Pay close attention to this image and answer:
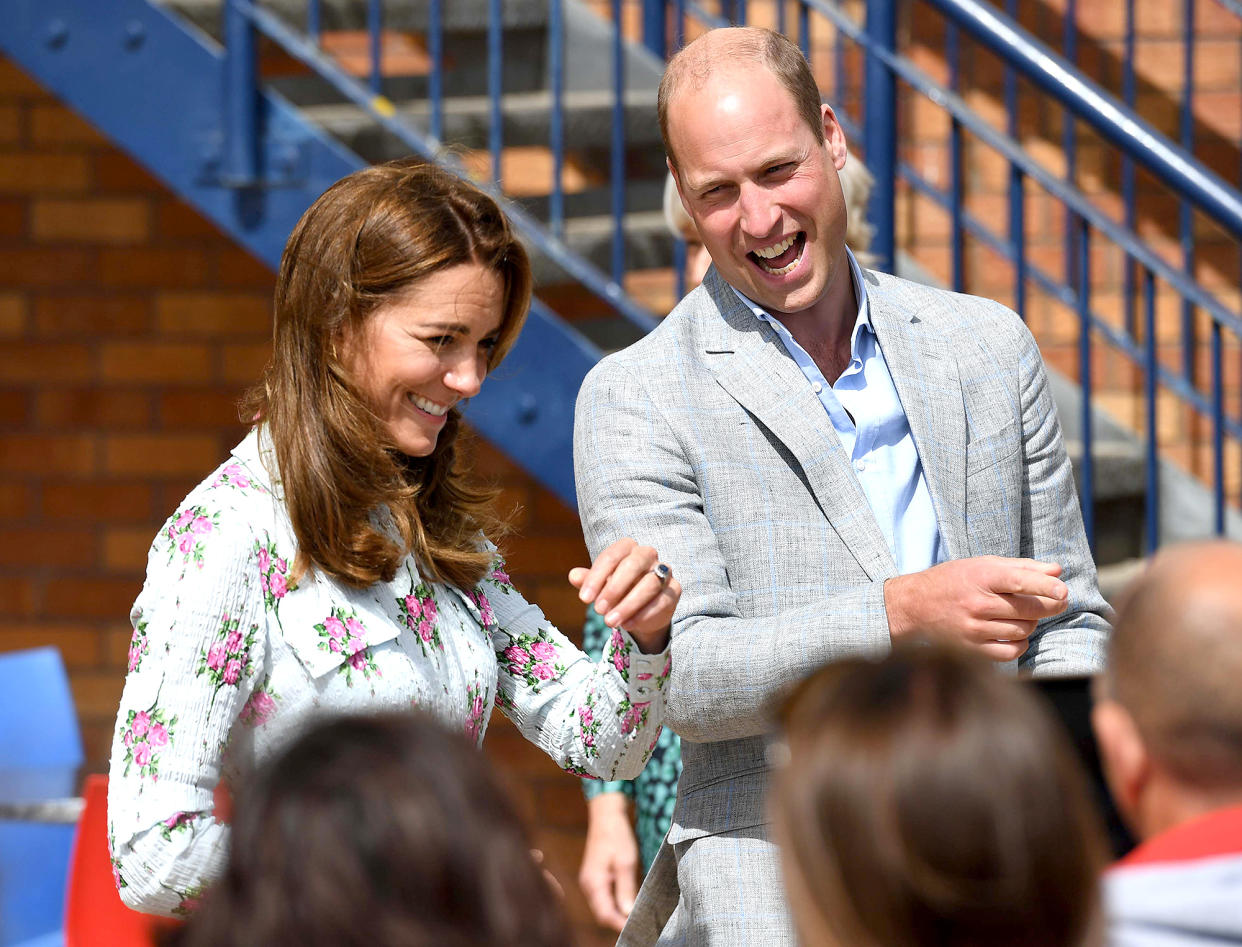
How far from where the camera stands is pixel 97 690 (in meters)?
3.99

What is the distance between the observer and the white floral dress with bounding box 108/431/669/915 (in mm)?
1462

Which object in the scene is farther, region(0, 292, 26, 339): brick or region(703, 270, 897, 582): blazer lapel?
region(0, 292, 26, 339): brick

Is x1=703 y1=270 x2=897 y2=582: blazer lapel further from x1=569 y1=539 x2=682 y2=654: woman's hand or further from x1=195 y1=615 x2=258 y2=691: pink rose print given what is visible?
x1=195 y1=615 x2=258 y2=691: pink rose print

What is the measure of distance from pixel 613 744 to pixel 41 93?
2.93 metres

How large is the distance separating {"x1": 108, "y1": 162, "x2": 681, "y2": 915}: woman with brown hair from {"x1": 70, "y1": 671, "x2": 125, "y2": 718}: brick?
241cm

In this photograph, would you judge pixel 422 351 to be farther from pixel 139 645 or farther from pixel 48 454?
pixel 48 454

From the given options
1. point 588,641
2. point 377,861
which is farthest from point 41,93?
point 377,861

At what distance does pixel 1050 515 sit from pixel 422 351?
72 centimetres

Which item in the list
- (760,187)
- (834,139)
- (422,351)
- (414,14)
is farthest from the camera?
(414,14)

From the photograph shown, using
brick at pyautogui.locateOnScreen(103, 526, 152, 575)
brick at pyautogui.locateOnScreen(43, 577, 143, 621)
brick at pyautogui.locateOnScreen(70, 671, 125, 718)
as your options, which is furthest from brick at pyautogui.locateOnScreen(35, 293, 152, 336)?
brick at pyautogui.locateOnScreen(70, 671, 125, 718)

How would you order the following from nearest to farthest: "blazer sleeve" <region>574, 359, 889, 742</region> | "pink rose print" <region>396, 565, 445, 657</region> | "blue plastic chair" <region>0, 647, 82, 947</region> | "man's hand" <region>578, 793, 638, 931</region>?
1. "blazer sleeve" <region>574, 359, 889, 742</region>
2. "pink rose print" <region>396, 565, 445, 657</region>
3. "man's hand" <region>578, 793, 638, 931</region>
4. "blue plastic chair" <region>0, 647, 82, 947</region>

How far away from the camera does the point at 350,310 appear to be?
5.43ft

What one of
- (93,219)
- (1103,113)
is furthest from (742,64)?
(93,219)

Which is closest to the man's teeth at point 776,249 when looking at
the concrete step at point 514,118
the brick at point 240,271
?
the concrete step at point 514,118
